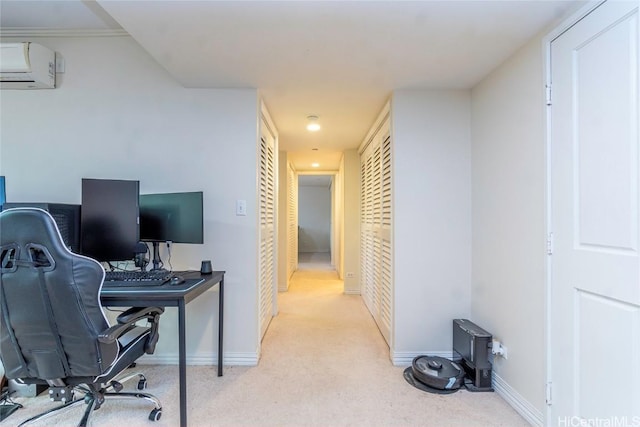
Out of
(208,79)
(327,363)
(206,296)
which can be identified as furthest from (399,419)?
(208,79)

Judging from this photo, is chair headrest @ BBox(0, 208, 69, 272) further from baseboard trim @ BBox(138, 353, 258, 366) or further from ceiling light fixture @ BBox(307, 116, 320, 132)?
ceiling light fixture @ BBox(307, 116, 320, 132)

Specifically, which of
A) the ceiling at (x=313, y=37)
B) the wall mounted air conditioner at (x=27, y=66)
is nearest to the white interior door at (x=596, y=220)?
the ceiling at (x=313, y=37)

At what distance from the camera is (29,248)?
4.42ft

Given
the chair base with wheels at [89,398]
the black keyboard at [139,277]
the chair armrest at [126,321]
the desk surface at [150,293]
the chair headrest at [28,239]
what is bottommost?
the chair base with wheels at [89,398]

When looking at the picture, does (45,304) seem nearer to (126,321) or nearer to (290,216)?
(126,321)

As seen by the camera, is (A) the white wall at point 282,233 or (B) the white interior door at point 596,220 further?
(A) the white wall at point 282,233

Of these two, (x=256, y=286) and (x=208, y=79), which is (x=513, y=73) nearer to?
(x=208, y=79)

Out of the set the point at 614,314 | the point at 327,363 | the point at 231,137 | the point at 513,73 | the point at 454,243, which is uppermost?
the point at 513,73

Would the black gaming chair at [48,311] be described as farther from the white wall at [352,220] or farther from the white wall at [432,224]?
the white wall at [352,220]

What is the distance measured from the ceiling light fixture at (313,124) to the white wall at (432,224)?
1021 millimetres

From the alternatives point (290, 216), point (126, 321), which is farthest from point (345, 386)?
point (290, 216)

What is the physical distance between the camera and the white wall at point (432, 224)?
8.09 feet

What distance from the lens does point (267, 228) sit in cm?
310

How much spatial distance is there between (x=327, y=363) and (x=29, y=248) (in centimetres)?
201
